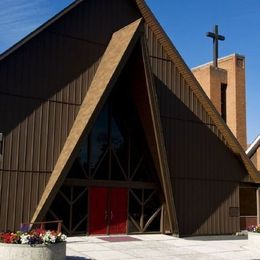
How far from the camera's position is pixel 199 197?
76.4ft

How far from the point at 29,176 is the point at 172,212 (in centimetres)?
673

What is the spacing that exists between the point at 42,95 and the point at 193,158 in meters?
8.37

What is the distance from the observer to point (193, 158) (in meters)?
23.3

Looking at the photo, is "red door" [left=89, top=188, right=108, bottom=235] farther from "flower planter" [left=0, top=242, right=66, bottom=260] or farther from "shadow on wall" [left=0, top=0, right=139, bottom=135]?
"flower planter" [left=0, top=242, right=66, bottom=260]

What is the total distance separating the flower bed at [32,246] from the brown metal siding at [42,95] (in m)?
4.64

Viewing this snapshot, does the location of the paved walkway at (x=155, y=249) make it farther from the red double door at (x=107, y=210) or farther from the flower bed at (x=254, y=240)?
the red double door at (x=107, y=210)

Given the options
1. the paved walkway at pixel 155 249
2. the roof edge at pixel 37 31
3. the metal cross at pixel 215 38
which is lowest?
the paved walkway at pixel 155 249

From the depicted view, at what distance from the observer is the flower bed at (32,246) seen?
13.1 metres

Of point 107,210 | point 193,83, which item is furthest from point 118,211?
point 193,83

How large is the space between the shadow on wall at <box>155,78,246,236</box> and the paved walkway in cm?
193

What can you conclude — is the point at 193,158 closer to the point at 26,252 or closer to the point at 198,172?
the point at 198,172

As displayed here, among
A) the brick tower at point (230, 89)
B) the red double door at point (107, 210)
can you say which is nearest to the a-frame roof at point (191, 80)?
the red double door at point (107, 210)

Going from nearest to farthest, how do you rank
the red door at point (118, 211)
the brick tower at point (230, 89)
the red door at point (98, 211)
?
the red door at point (98, 211)
the red door at point (118, 211)
the brick tower at point (230, 89)

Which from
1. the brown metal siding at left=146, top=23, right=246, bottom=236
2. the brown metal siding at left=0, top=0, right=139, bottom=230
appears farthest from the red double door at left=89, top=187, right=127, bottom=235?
the brown metal siding at left=146, top=23, right=246, bottom=236
